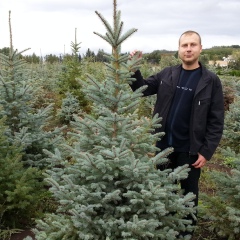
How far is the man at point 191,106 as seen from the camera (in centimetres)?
388

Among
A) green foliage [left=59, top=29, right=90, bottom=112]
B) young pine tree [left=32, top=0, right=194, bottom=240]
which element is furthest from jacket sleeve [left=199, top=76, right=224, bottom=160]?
green foliage [left=59, top=29, right=90, bottom=112]

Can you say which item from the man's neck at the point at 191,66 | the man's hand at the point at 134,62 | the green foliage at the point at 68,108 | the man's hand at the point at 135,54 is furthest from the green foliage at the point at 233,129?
the green foliage at the point at 68,108

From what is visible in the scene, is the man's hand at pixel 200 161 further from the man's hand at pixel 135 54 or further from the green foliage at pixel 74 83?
the green foliage at pixel 74 83

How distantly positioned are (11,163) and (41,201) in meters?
1.04

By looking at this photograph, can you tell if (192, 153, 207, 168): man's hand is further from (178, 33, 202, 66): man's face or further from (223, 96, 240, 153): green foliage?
(223, 96, 240, 153): green foliage

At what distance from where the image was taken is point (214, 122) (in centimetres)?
397

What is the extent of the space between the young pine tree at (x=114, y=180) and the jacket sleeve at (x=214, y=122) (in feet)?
1.80

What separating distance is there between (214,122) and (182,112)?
A: 375mm

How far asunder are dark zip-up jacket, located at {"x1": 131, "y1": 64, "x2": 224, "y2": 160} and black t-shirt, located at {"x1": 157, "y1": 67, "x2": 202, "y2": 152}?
0.17 feet

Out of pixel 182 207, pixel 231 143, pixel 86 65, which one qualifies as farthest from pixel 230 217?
pixel 86 65

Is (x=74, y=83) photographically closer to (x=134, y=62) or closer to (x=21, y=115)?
(x=21, y=115)

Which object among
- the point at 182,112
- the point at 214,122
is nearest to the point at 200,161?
the point at 214,122

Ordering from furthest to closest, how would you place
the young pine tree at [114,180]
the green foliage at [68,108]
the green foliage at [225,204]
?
the green foliage at [68,108] < the green foliage at [225,204] < the young pine tree at [114,180]

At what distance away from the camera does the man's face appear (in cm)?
386
